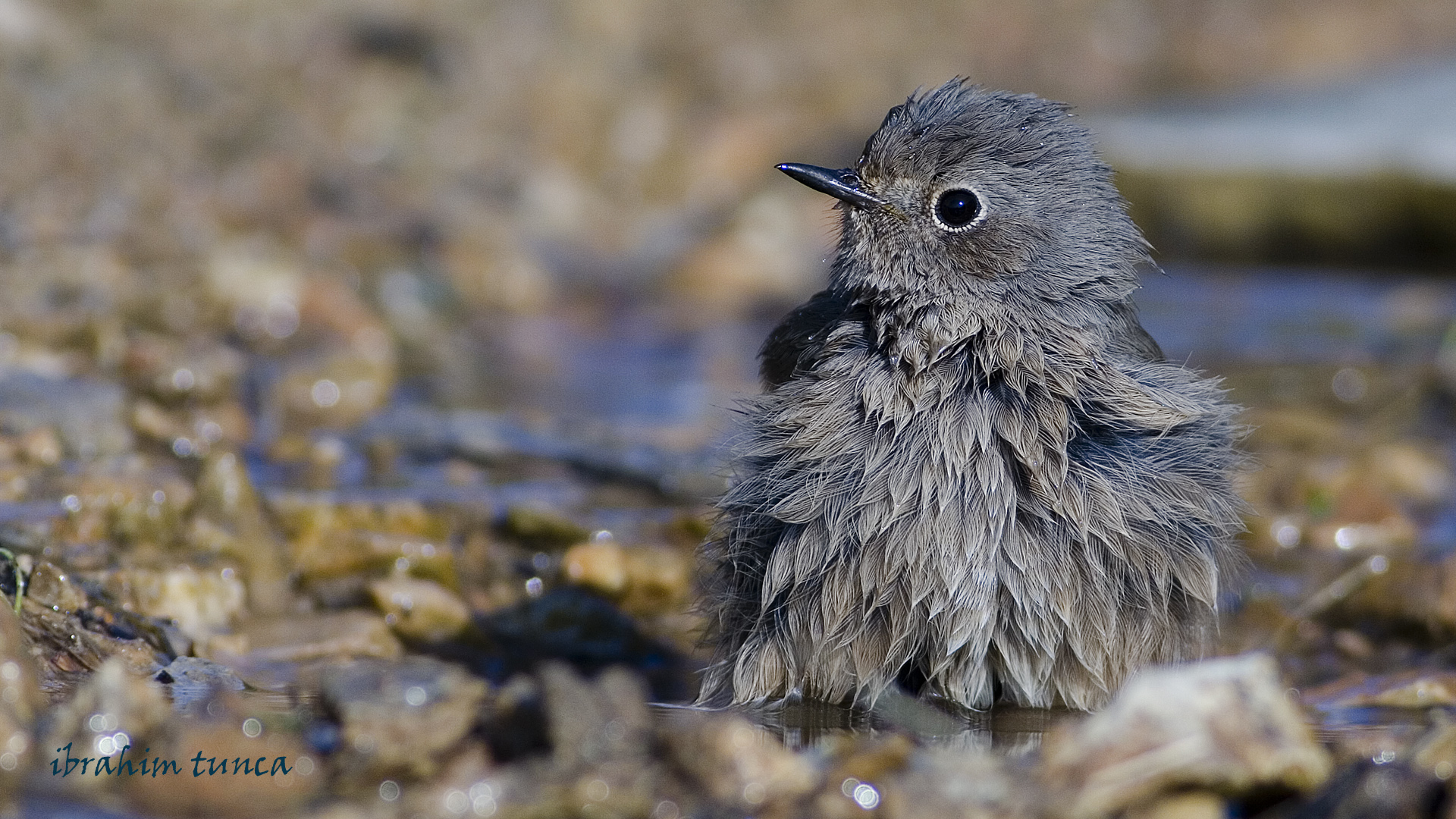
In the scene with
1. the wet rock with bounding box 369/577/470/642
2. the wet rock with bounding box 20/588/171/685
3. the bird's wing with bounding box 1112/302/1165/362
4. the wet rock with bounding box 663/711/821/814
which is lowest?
the wet rock with bounding box 20/588/171/685

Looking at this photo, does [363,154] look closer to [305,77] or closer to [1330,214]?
[305,77]

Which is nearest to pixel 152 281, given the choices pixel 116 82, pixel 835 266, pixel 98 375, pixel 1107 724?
pixel 98 375

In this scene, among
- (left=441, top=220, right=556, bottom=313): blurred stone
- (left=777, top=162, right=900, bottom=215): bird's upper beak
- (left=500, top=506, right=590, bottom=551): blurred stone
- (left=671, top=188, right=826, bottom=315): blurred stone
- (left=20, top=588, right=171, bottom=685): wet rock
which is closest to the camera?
(left=20, top=588, right=171, bottom=685): wet rock

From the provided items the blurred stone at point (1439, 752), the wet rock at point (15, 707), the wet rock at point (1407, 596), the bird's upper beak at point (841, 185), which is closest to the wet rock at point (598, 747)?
the wet rock at point (15, 707)

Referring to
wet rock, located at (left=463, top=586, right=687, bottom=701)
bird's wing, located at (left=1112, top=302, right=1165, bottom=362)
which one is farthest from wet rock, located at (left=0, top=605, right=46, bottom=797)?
bird's wing, located at (left=1112, top=302, right=1165, bottom=362)

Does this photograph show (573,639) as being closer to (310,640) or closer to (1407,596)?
(310,640)

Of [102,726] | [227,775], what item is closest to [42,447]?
[102,726]

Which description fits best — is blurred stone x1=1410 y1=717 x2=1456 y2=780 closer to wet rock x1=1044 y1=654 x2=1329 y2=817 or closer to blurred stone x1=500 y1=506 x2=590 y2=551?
wet rock x1=1044 y1=654 x2=1329 y2=817
